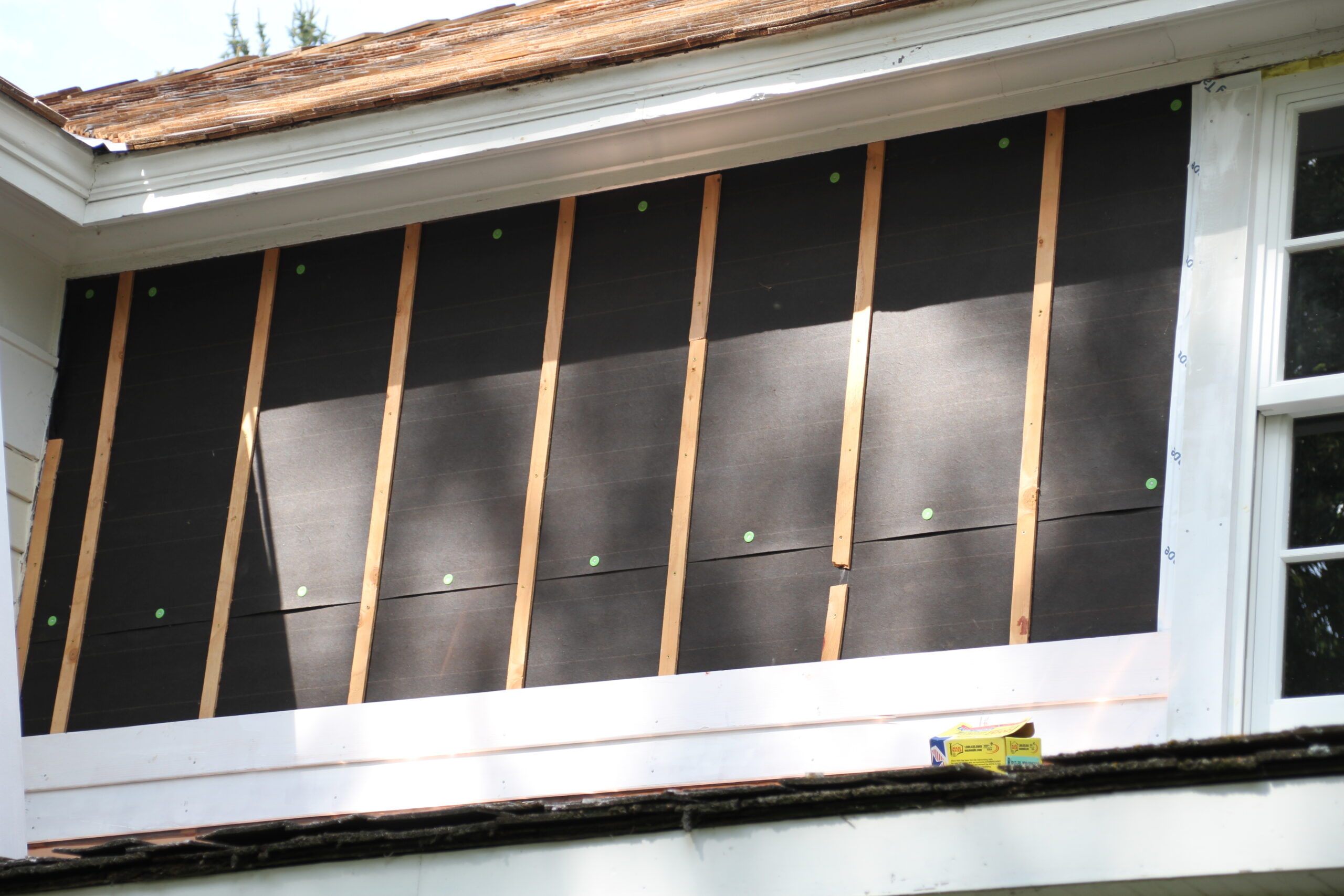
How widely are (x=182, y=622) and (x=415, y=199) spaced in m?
1.59

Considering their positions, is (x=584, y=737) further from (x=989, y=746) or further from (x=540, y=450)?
(x=989, y=746)

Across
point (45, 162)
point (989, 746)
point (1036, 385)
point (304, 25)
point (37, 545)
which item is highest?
point (304, 25)

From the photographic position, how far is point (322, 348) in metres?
4.91

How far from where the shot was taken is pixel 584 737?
13.4 feet

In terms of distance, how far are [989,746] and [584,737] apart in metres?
1.28

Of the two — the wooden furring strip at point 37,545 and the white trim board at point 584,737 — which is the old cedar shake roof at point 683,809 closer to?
the white trim board at point 584,737

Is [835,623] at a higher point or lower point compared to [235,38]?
lower

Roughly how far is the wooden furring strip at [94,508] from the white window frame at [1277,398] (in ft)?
11.8

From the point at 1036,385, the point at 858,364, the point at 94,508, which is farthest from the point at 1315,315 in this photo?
the point at 94,508

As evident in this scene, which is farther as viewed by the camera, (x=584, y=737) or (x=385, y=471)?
(x=385, y=471)

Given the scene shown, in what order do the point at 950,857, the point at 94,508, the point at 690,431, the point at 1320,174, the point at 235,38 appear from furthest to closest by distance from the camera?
the point at 235,38
the point at 94,508
the point at 690,431
the point at 1320,174
the point at 950,857

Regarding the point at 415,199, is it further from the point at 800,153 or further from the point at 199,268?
the point at 800,153

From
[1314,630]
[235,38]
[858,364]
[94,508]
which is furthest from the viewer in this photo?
[235,38]

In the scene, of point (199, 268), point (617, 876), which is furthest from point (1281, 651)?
point (199, 268)
